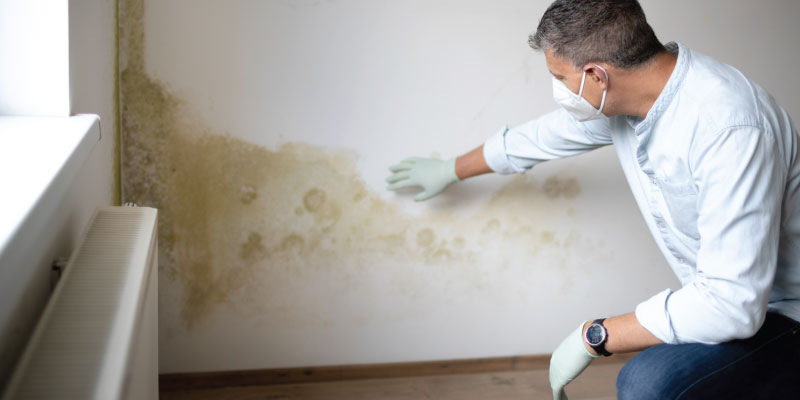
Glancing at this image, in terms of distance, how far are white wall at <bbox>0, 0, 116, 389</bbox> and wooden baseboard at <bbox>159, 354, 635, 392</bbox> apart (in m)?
0.67

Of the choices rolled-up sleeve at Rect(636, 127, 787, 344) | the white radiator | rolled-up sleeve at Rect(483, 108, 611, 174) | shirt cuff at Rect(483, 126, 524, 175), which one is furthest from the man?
the white radiator

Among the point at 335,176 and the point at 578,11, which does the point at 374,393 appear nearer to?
the point at 335,176

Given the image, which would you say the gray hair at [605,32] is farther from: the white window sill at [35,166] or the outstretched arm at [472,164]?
the white window sill at [35,166]

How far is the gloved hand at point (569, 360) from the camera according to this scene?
1.26 m

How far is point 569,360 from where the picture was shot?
1282mm

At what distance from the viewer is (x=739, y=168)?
105cm

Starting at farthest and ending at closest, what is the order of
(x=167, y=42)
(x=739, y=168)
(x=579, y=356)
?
(x=167, y=42) → (x=579, y=356) → (x=739, y=168)

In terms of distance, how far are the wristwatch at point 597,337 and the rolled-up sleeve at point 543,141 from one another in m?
0.50

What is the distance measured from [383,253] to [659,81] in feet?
3.30

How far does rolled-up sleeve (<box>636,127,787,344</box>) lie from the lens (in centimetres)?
105

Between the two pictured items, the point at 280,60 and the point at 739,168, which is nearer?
the point at 739,168

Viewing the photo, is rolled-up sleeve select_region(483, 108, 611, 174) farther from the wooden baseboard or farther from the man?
the wooden baseboard

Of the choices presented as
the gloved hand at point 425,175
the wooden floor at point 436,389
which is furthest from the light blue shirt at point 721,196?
the wooden floor at point 436,389

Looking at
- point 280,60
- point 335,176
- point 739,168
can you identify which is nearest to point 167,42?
point 280,60
